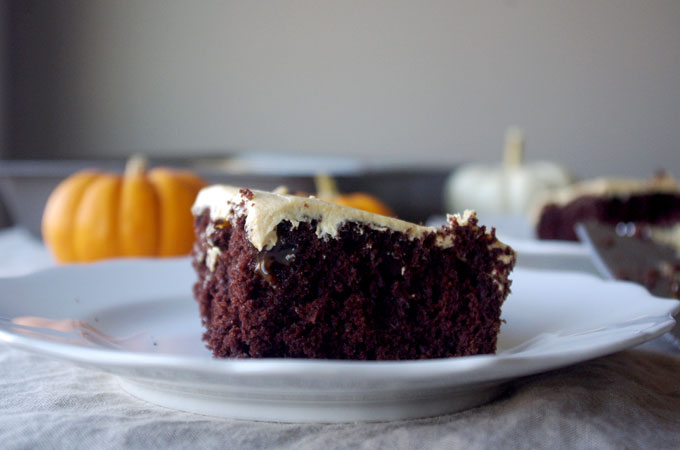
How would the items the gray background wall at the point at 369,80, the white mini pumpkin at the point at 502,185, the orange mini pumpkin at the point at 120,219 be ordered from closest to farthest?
the orange mini pumpkin at the point at 120,219
the white mini pumpkin at the point at 502,185
the gray background wall at the point at 369,80

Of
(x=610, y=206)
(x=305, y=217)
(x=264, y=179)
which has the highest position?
(x=305, y=217)

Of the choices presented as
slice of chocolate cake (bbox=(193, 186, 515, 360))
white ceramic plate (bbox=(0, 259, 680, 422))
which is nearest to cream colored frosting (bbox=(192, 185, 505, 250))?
slice of chocolate cake (bbox=(193, 186, 515, 360))

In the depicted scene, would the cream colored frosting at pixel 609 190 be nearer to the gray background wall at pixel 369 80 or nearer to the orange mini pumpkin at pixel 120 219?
the orange mini pumpkin at pixel 120 219

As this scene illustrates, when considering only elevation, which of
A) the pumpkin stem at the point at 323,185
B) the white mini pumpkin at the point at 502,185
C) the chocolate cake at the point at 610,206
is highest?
the pumpkin stem at the point at 323,185

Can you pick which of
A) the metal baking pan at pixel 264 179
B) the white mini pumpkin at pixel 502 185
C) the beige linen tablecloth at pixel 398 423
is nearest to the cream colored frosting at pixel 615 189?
the metal baking pan at pixel 264 179

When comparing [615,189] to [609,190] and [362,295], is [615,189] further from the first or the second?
[362,295]

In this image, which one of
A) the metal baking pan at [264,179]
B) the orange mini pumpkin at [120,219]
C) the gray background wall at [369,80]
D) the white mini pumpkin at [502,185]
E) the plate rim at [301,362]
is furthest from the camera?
the gray background wall at [369,80]

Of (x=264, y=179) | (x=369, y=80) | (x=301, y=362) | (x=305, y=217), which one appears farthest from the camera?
(x=369, y=80)

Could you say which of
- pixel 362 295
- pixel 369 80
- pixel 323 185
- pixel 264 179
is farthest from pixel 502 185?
pixel 362 295
